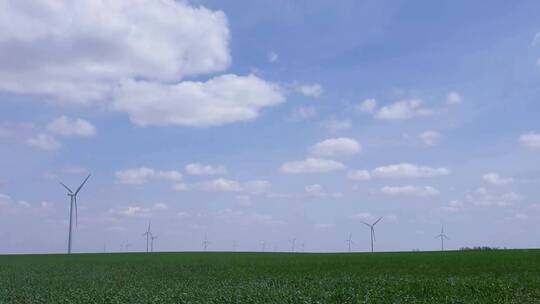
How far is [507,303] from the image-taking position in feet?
70.1

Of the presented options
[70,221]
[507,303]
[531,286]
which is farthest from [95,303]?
[70,221]

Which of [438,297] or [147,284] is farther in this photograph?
[147,284]

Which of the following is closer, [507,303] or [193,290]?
[507,303]

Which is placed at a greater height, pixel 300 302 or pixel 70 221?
pixel 70 221

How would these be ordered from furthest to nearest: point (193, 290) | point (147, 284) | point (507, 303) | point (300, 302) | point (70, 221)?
point (70, 221) < point (147, 284) < point (193, 290) < point (300, 302) < point (507, 303)

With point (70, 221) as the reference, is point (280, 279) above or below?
below

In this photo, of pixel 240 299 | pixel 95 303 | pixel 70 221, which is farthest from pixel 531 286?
pixel 70 221

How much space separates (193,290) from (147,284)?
6574mm

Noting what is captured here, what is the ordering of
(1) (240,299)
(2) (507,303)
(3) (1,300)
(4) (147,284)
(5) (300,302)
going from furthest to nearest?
(4) (147,284) → (3) (1,300) → (1) (240,299) → (5) (300,302) → (2) (507,303)

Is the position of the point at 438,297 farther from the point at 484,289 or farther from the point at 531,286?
the point at 531,286

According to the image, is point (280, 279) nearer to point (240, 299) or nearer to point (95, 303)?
point (240, 299)

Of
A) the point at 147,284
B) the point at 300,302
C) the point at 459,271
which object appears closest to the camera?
the point at 300,302

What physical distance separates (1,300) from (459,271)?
26.7 metres

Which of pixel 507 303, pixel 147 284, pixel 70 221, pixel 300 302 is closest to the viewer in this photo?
pixel 507 303
